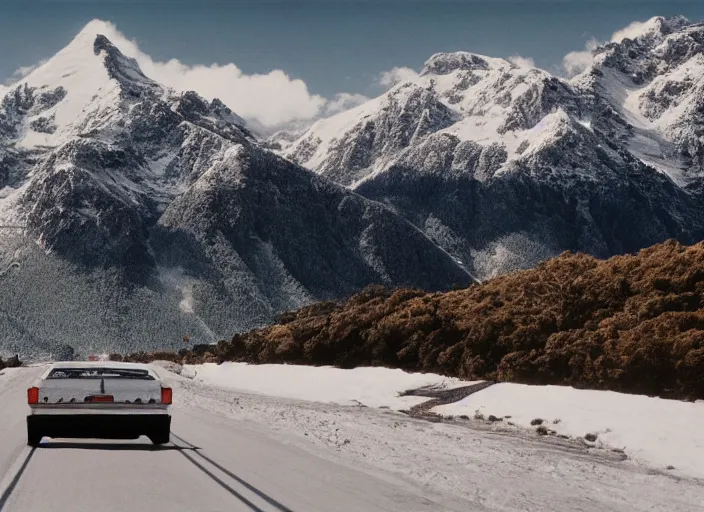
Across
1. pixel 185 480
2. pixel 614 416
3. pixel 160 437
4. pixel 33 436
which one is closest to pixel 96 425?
pixel 33 436

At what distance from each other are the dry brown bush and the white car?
14645 millimetres

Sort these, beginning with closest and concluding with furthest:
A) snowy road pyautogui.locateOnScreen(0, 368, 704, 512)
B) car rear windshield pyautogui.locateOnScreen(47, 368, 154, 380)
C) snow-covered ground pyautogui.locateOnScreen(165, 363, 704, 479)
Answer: snowy road pyautogui.locateOnScreen(0, 368, 704, 512) < car rear windshield pyautogui.locateOnScreen(47, 368, 154, 380) < snow-covered ground pyautogui.locateOnScreen(165, 363, 704, 479)

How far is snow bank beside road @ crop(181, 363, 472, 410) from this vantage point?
33469 millimetres

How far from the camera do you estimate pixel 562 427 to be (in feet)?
74.2

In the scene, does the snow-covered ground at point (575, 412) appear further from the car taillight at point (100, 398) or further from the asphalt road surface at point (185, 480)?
the car taillight at point (100, 398)

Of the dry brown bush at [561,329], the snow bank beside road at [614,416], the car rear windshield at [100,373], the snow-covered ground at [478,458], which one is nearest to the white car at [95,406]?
the car rear windshield at [100,373]

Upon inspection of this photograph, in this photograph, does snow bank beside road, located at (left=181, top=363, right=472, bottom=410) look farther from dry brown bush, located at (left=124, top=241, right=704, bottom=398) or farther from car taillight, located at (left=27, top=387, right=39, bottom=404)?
car taillight, located at (left=27, top=387, right=39, bottom=404)

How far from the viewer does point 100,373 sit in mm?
17281

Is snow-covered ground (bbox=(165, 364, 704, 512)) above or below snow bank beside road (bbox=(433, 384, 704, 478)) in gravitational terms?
below

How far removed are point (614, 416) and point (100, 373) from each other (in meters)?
12.8

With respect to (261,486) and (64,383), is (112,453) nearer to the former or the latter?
(64,383)

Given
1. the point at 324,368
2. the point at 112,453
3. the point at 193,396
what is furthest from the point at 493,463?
the point at 324,368

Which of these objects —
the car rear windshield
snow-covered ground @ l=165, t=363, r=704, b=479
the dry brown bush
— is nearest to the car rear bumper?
the car rear windshield

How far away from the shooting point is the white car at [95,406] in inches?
612
